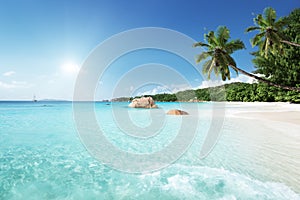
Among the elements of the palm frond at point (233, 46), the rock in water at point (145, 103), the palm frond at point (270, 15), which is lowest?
the rock in water at point (145, 103)

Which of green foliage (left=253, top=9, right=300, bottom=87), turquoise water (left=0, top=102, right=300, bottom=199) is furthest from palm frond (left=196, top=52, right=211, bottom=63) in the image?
green foliage (left=253, top=9, right=300, bottom=87)

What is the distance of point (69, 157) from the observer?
19.1ft

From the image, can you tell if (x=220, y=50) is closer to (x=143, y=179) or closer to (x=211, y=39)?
(x=211, y=39)

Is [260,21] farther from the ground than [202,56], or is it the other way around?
[260,21]

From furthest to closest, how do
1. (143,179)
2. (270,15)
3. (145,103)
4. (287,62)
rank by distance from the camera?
(145,103), (287,62), (270,15), (143,179)

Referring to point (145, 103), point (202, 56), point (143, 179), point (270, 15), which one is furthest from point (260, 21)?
point (145, 103)

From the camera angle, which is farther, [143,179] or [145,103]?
[145,103]

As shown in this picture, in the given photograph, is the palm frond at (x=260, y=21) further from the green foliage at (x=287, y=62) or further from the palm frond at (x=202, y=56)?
the green foliage at (x=287, y=62)

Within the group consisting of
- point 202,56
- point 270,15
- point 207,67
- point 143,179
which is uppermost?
point 270,15

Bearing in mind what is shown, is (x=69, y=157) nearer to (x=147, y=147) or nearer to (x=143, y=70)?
(x=147, y=147)

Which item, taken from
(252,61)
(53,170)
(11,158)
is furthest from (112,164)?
(252,61)

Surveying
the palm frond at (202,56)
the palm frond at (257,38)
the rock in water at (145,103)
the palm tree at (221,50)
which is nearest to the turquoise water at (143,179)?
the palm tree at (221,50)

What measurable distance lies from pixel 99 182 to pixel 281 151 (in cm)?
557

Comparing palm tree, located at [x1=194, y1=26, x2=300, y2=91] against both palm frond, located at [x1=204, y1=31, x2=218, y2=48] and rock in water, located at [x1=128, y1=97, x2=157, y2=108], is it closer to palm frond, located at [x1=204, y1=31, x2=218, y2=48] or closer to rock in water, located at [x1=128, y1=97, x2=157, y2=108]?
palm frond, located at [x1=204, y1=31, x2=218, y2=48]
